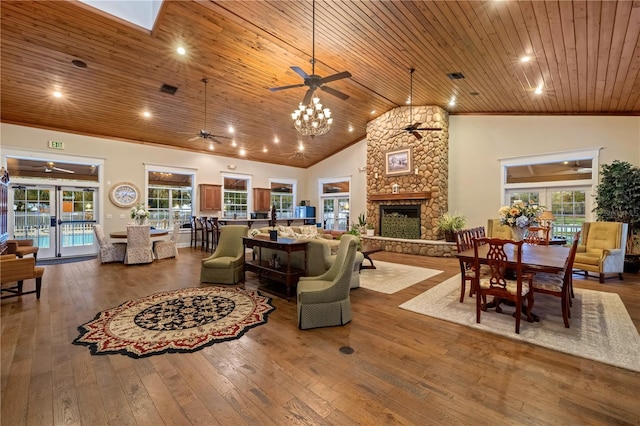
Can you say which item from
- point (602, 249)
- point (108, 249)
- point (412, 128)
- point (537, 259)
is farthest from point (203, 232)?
A: point (602, 249)

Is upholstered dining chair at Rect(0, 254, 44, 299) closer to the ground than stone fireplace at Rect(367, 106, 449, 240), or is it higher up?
closer to the ground

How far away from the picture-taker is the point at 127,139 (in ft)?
25.9

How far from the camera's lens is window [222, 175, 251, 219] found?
33.1ft

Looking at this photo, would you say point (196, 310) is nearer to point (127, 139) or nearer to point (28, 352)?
point (28, 352)

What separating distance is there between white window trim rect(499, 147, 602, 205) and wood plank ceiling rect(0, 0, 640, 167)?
0.92m

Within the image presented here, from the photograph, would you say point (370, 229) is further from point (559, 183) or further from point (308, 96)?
point (308, 96)

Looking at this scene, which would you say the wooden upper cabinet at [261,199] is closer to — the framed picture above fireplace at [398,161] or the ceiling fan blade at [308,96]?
the framed picture above fireplace at [398,161]

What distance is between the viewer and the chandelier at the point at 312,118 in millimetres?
4445

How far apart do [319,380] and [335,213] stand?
9.25m

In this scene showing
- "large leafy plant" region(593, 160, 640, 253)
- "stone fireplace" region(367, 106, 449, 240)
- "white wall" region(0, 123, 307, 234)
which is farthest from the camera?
"stone fireplace" region(367, 106, 449, 240)

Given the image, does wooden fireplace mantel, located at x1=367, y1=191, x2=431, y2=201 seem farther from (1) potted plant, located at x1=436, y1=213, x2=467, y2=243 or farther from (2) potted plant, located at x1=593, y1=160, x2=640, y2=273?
(2) potted plant, located at x1=593, y1=160, x2=640, y2=273

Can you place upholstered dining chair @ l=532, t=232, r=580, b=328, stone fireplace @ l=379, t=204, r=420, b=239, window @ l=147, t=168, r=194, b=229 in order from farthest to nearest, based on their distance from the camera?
window @ l=147, t=168, r=194, b=229
stone fireplace @ l=379, t=204, r=420, b=239
upholstered dining chair @ l=532, t=232, r=580, b=328

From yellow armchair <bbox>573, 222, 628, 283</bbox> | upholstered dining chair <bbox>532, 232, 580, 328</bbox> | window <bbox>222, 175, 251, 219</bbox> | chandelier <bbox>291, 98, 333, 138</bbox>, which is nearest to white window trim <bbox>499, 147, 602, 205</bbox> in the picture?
yellow armchair <bbox>573, 222, 628, 283</bbox>

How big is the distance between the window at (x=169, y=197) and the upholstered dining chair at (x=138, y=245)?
2570 millimetres
